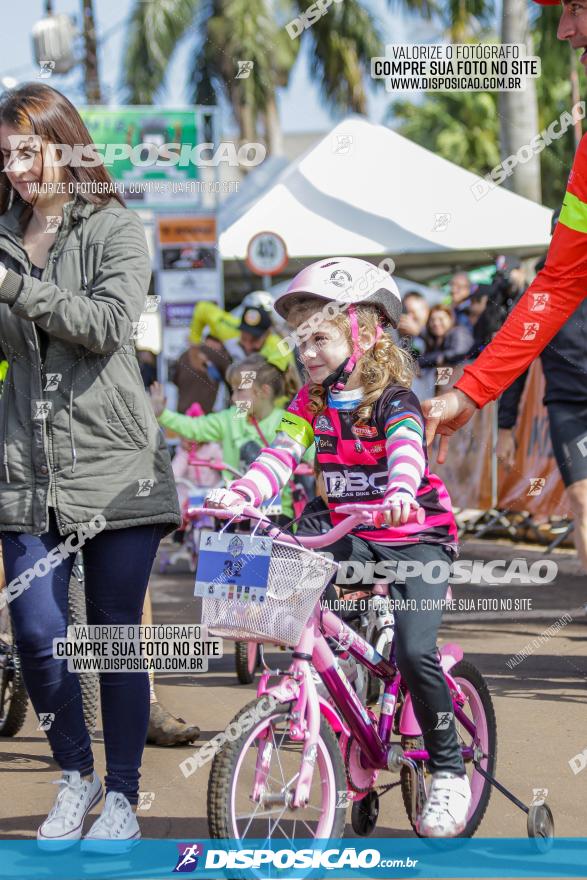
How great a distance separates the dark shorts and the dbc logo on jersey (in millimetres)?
1835

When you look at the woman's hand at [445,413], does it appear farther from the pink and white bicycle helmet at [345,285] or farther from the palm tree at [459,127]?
the palm tree at [459,127]

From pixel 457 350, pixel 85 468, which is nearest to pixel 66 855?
pixel 85 468

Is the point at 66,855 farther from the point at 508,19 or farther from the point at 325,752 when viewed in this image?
the point at 508,19

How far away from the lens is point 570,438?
5891 millimetres

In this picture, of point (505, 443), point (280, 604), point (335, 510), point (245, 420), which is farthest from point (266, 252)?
point (280, 604)

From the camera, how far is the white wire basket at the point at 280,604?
3.47 m

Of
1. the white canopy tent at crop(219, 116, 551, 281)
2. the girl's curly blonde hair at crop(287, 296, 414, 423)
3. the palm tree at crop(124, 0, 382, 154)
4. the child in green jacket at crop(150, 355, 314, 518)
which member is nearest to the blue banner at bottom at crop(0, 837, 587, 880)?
the girl's curly blonde hair at crop(287, 296, 414, 423)

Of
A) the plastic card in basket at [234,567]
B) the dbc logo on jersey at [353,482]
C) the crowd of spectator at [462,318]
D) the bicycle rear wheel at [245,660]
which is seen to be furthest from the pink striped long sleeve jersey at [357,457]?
the crowd of spectator at [462,318]

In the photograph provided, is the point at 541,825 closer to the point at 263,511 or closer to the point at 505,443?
the point at 263,511

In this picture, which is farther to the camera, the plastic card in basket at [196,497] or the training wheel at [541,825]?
the plastic card in basket at [196,497]

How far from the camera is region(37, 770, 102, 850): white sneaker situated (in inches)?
162

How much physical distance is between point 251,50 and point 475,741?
1257 inches

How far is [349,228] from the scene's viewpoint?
17078 mm

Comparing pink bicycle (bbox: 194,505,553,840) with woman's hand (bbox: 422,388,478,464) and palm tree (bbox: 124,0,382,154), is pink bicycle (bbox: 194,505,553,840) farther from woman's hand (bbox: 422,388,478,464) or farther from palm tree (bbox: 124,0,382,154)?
palm tree (bbox: 124,0,382,154)
